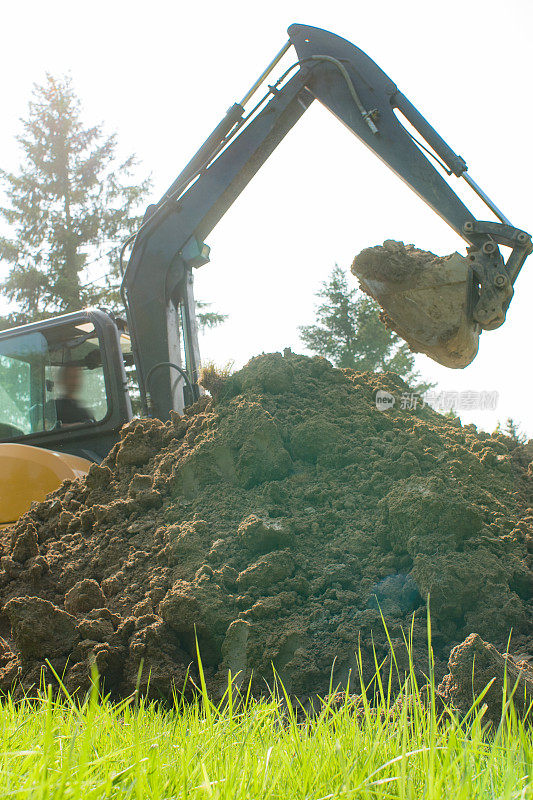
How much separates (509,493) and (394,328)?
1.40 meters

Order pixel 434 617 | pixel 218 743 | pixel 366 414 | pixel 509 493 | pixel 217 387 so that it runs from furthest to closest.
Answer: pixel 217 387
pixel 366 414
pixel 509 493
pixel 434 617
pixel 218 743

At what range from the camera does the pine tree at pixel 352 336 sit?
76.4 feet

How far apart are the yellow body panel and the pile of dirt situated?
26.5 inches

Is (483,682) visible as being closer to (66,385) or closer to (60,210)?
(66,385)

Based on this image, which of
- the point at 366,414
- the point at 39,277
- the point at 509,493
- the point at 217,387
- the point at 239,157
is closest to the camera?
the point at 509,493

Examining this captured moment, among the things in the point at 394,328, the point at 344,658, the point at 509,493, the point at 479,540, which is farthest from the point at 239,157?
the point at 344,658

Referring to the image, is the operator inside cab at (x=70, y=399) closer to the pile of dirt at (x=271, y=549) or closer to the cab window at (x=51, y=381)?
the cab window at (x=51, y=381)

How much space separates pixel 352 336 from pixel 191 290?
19315mm

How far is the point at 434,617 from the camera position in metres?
2.51

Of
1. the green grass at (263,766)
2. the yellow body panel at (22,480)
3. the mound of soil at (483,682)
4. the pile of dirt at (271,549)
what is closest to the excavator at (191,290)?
the yellow body panel at (22,480)

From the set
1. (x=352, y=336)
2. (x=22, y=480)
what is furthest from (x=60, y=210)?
(x=22, y=480)

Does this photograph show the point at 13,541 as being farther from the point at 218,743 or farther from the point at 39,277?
the point at 39,277

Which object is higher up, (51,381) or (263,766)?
(51,381)

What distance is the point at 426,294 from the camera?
4156 mm
